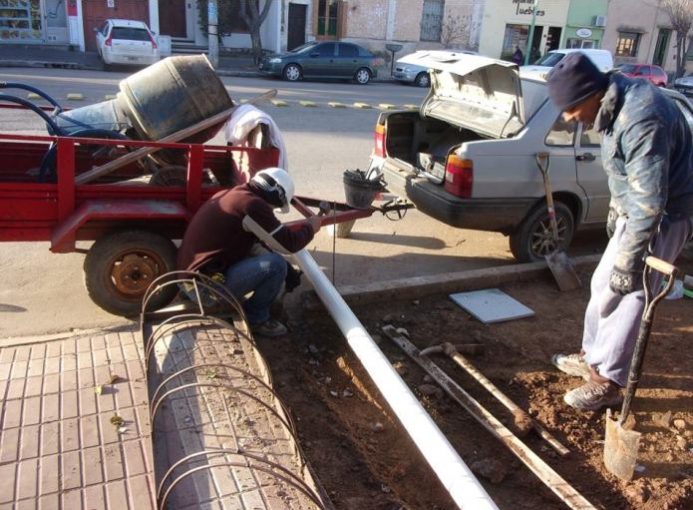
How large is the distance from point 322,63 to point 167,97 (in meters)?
18.9

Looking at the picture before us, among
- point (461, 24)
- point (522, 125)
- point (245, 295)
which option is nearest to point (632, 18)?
point (461, 24)

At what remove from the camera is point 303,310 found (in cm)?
489

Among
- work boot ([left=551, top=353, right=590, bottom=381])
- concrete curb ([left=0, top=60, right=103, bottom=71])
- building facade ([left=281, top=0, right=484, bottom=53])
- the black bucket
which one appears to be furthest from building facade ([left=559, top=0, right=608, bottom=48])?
work boot ([left=551, top=353, right=590, bottom=381])

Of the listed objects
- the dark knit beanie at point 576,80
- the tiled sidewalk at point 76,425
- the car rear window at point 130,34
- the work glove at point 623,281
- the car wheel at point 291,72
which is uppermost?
the dark knit beanie at point 576,80

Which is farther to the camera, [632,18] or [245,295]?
[632,18]

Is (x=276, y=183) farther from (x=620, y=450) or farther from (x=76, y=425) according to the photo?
(x=620, y=450)

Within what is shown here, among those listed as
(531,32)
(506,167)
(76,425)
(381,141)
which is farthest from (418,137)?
(531,32)

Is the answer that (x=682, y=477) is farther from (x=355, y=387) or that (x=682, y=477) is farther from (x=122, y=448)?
(x=122, y=448)

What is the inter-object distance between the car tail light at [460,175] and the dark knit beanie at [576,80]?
208 centimetres

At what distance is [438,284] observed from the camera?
5.40 meters

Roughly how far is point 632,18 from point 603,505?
39.5m

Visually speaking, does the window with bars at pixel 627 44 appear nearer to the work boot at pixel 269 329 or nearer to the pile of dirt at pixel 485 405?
the pile of dirt at pixel 485 405

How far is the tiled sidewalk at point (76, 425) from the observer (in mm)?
3061

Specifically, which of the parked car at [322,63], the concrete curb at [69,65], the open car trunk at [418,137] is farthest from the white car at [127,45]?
the open car trunk at [418,137]
